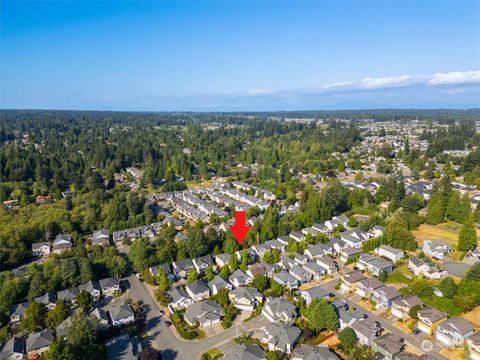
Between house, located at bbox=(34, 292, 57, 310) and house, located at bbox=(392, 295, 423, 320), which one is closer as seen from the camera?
house, located at bbox=(392, 295, 423, 320)

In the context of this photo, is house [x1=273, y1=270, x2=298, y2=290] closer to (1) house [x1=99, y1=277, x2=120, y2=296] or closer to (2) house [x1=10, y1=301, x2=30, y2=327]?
(1) house [x1=99, y1=277, x2=120, y2=296]

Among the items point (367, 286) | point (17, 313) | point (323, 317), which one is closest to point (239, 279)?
point (323, 317)

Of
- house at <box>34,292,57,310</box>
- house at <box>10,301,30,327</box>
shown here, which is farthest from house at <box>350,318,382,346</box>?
house at <box>10,301,30,327</box>

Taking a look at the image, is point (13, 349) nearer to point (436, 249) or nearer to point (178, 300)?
point (178, 300)

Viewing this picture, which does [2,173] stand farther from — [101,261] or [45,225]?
[101,261]

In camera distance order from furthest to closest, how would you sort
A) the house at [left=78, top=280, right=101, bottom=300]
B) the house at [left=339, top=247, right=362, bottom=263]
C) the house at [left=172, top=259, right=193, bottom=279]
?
the house at [left=339, top=247, right=362, bottom=263], the house at [left=172, top=259, right=193, bottom=279], the house at [left=78, top=280, right=101, bottom=300]

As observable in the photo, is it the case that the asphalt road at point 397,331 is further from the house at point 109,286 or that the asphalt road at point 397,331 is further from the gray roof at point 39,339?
the gray roof at point 39,339

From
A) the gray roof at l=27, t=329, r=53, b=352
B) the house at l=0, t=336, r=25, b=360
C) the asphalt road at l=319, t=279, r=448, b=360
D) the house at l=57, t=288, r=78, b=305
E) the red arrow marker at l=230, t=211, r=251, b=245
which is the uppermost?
the red arrow marker at l=230, t=211, r=251, b=245
